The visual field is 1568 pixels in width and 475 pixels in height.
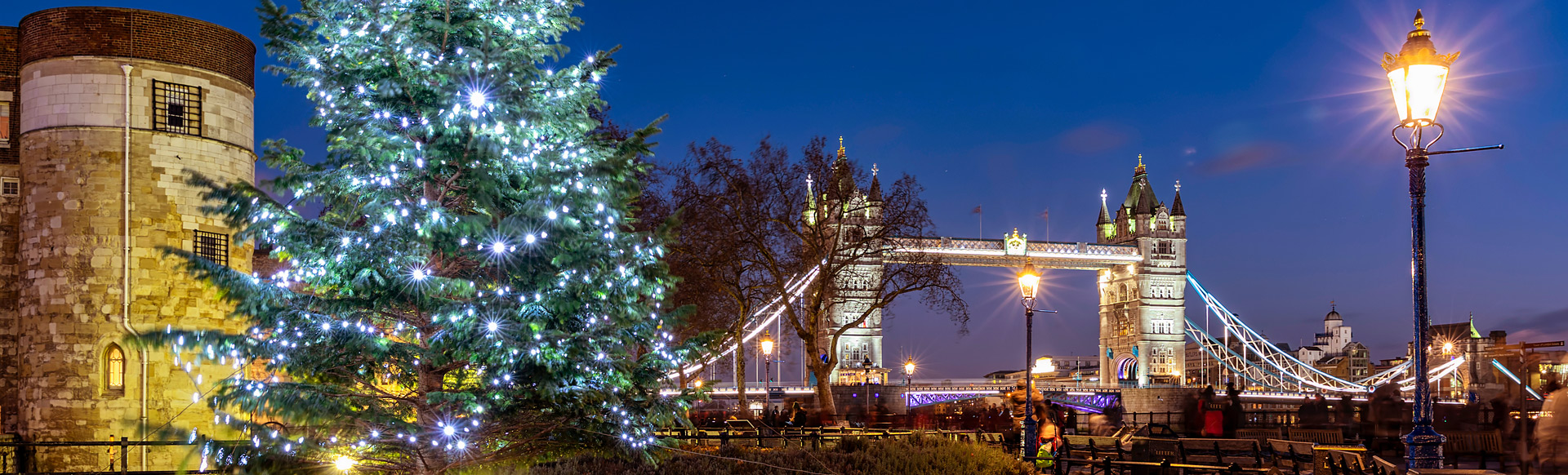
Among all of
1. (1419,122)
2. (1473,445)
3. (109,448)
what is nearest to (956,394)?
(1473,445)

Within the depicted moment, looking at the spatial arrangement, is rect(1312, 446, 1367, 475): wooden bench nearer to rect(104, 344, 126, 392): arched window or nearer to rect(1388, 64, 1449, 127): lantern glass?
rect(1388, 64, 1449, 127): lantern glass

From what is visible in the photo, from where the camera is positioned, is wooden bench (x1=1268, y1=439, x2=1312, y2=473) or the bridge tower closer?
wooden bench (x1=1268, y1=439, x2=1312, y2=473)

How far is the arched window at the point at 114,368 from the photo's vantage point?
21000mm

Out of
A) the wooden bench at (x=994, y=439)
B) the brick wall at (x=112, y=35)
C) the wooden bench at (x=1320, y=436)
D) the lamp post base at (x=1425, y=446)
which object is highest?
the brick wall at (x=112, y=35)

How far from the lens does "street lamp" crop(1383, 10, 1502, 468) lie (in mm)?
7909

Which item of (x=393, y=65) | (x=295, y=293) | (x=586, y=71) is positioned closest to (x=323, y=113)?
(x=393, y=65)

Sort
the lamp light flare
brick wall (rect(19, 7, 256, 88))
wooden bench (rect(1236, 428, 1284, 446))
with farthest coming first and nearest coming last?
brick wall (rect(19, 7, 256, 88)), wooden bench (rect(1236, 428, 1284, 446)), the lamp light flare

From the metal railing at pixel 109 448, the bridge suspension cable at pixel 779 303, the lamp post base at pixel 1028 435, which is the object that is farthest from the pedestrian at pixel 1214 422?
the metal railing at pixel 109 448

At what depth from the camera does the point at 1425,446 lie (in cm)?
759

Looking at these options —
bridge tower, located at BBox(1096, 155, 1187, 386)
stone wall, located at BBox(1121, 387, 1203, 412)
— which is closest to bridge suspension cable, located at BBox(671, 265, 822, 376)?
stone wall, located at BBox(1121, 387, 1203, 412)

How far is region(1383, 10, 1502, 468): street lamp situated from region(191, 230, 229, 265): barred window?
21152 millimetres

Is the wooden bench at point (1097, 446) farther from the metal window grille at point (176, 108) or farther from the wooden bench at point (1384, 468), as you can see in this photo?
the metal window grille at point (176, 108)

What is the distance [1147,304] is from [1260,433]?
72.0 metres

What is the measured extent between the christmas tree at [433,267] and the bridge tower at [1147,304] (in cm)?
8138
